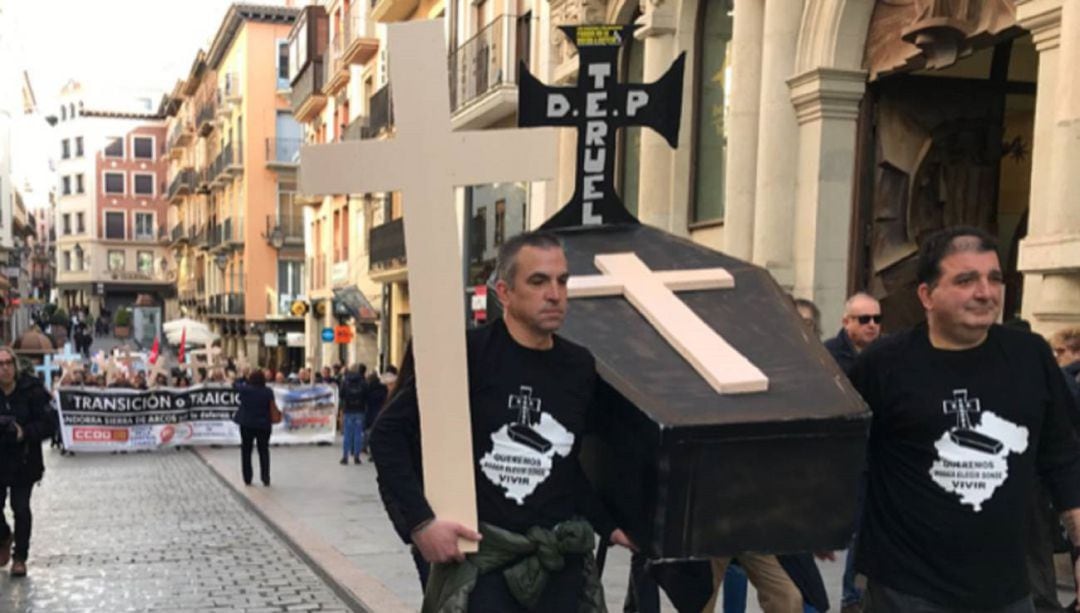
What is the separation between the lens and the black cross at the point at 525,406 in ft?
10.4

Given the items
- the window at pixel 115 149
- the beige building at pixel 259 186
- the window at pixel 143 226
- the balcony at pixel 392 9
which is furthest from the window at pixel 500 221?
the window at pixel 115 149

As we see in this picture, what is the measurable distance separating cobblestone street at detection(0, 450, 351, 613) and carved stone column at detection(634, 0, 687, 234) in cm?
629

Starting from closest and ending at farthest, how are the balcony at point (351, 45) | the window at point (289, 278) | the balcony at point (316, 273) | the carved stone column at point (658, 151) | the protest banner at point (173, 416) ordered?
the carved stone column at point (658, 151) < the protest banner at point (173, 416) < the balcony at point (351, 45) < the balcony at point (316, 273) < the window at point (289, 278)

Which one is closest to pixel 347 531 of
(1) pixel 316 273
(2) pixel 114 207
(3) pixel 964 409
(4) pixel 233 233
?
(3) pixel 964 409

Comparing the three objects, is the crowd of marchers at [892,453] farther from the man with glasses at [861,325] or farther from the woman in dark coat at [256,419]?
the woman in dark coat at [256,419]

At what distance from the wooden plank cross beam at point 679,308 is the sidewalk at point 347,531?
3.51m

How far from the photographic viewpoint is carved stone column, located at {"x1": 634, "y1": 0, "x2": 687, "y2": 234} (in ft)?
43.8

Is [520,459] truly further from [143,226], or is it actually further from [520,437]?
[143,226]

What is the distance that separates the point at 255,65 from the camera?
1886 inches

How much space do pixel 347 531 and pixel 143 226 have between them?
7982 centimetres

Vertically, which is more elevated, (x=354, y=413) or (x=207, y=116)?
(x=207, y=116)

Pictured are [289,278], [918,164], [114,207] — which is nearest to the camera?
[918,164]

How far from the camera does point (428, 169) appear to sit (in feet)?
11.0

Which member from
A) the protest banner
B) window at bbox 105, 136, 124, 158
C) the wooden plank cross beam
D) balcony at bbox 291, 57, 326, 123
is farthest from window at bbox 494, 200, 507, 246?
window at bbox 105, 136, 124, 158
